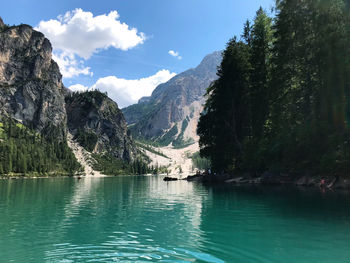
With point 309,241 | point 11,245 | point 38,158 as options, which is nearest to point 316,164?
point 309,241

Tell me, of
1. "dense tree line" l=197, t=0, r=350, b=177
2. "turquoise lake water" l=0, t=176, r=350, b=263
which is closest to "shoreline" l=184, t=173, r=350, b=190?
"dense tree line" l=197, t=0, r=350, b=177

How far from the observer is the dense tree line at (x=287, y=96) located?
123 ft

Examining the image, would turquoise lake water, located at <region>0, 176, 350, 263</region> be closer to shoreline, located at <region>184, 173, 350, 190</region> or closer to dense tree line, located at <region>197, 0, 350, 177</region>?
shoreline, located at <region>184, 173, 350, 190</region>

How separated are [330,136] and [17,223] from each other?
3731cm

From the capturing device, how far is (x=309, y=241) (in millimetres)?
13219

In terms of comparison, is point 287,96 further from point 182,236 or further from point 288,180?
point 182,236

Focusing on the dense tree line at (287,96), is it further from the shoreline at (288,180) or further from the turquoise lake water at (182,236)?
the turquoise lake water at (182,236)

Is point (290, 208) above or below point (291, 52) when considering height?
below

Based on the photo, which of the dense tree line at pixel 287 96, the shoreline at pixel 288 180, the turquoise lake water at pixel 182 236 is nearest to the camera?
the turquoise lake water at pixel 182 236

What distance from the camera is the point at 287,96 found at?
5047 centimetres

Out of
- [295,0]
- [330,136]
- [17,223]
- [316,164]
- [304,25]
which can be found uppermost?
[295,0]

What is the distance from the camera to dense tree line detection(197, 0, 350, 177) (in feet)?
123

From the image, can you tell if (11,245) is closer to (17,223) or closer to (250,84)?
(17,223)

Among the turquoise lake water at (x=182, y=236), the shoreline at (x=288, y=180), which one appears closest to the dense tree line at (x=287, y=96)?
the shoreline at (x=288, y=180)
